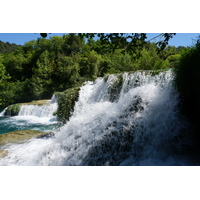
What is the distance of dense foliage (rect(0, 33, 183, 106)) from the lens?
59.6ft

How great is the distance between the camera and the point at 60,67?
25.1 metres

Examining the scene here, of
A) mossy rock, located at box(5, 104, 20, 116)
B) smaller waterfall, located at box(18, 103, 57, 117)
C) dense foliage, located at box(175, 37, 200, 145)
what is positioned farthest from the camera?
mossy rock, located at box(5, 104, 20, 116)

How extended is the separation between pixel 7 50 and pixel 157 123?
5643cm

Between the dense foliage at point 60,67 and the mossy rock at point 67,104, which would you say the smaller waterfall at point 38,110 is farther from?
the dense foliage at point 60,67

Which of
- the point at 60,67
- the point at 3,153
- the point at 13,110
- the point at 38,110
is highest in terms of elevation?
the point at 60,67

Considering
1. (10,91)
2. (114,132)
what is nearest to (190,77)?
(114,132)

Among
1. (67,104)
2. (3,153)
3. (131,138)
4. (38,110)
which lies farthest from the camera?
(38,110)

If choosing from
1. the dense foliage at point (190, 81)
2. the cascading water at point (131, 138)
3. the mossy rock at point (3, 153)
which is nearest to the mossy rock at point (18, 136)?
the mossy rock at point (3, 153)

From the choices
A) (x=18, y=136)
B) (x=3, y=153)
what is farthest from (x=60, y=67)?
(x=3, y=153)

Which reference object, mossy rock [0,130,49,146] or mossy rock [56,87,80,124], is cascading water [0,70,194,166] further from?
mossy rock [56,87,80,124]

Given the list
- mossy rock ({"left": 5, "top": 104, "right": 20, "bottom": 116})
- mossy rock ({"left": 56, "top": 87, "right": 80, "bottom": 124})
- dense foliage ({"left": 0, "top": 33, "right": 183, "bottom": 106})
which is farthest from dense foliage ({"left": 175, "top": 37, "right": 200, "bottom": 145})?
mossy rock ({"left": 5, "top": 104, "right": 20, "bottom": 116})

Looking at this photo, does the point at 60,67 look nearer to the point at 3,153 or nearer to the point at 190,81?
the point at 3,153

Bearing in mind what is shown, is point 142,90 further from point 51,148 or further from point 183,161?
point 51,148

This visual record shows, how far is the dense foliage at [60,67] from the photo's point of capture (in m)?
18.2
